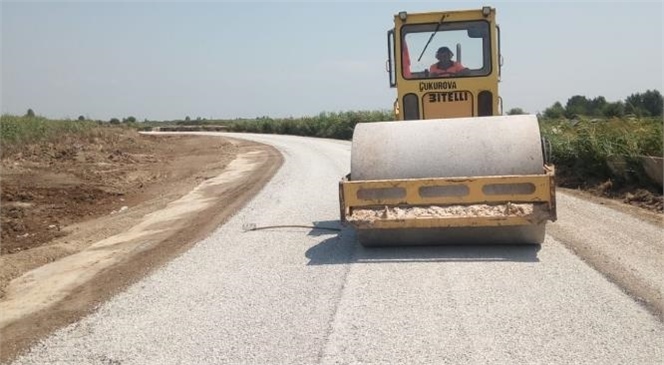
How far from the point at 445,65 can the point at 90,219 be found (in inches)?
274

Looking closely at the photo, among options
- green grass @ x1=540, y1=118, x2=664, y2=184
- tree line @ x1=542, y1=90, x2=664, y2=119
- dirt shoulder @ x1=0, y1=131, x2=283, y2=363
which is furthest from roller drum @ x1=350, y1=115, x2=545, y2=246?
tree line @ x1=542, y1=90, x2=664, y2=119

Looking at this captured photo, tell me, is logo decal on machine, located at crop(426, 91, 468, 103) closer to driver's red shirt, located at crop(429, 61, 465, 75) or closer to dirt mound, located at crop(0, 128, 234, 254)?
driver's red shirt, located at crop(429, 61, 465, 75)

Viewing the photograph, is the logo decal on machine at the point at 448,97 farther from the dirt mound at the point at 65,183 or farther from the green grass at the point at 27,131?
the green grass at the point at 27,131

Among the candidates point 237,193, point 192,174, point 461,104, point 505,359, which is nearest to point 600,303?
point 505,359

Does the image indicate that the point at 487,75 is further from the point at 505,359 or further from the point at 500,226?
the point at 505,359

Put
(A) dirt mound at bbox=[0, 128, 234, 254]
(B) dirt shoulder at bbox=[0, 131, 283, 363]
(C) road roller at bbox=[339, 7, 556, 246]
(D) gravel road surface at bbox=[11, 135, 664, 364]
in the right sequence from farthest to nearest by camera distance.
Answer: (A) dirt mound at bbox=[0, 128, 234, 254] < (C) road roller at bbox=[339, 7, 556, 246] < (B) dirt shoulder at bbox=[0, 131, 283, 363] < (D) gravel road surface at bbox=[11, 135, 664, 364]

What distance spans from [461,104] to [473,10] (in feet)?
4.21

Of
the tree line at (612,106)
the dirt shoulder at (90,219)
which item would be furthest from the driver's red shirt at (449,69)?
the tree line at (612,106)

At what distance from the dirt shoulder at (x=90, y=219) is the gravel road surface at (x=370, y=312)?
60cm

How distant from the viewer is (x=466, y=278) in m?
5.83

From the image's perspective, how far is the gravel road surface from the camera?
4.34 m

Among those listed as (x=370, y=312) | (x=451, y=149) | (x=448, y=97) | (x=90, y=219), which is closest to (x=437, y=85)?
(x=448, y=97)

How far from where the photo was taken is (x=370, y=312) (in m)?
→ 5.08

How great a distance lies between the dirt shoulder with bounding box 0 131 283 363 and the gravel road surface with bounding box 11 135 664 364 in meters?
0.60
